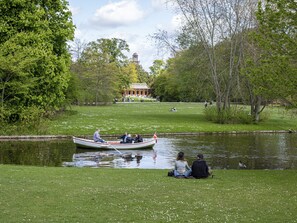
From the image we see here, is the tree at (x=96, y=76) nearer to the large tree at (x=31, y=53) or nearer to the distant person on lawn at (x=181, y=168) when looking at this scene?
the large tree at (x=31, y=53)

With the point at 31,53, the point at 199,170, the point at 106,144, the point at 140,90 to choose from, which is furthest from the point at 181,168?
the point at 140,90

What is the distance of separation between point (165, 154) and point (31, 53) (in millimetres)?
16658

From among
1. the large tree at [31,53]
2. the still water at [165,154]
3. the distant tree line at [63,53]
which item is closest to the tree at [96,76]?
the distant tree line at [63,53]

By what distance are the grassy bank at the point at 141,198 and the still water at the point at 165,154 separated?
22.5 feet

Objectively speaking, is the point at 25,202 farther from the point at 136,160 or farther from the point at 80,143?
the point at 80,143

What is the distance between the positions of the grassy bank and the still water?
6.85 meters

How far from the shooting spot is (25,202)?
10.6m

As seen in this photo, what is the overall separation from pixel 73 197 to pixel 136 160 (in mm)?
13774

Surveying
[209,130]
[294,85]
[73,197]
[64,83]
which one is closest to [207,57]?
[209,130]

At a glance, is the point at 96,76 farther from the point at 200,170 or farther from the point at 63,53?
the point at 200,170

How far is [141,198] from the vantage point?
1142 centimetres

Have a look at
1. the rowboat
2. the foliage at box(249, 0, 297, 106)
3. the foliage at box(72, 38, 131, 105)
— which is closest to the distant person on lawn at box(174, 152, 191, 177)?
the foliage at box(249, 0, 297, 106)

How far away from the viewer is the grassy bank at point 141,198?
30.7ft

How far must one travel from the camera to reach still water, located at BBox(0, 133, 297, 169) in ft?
77.1
